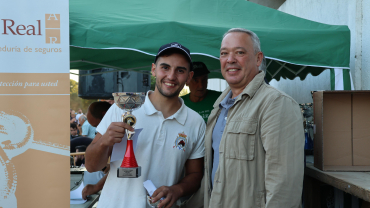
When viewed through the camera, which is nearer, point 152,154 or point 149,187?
point 149,187

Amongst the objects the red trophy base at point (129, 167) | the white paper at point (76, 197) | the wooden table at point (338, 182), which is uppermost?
the red trophy base at point (129, 167)

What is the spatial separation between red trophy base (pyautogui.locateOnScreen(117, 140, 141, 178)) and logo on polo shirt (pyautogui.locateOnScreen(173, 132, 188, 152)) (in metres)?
0.34

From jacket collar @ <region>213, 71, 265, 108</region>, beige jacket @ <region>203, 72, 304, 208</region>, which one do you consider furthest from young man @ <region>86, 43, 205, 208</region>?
jacket collar @ <region>213, 71, 265, 108</region>

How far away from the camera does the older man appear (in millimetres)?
1534

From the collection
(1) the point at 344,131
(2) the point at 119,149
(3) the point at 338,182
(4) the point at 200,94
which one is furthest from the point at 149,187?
(4) the point at 200,94

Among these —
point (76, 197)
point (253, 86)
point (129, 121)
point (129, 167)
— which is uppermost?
point (253, 86)

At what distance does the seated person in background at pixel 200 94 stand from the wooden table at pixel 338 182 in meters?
1.77

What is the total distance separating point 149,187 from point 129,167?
0.65 ft

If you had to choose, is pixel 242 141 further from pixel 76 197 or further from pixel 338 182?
pixel 76 197

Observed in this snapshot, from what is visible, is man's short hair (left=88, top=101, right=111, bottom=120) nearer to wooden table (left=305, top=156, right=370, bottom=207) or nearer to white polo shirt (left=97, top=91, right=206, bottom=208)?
white polo shirt (left=97, top=91, right=206, bottom=208)

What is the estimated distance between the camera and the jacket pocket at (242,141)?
165 centimetres

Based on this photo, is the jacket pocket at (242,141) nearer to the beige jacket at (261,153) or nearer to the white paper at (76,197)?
the beige jacket at (261,153)

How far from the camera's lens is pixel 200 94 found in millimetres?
4191

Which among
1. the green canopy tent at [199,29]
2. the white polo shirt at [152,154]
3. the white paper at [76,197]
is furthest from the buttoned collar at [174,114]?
the white paper at [76,197]
